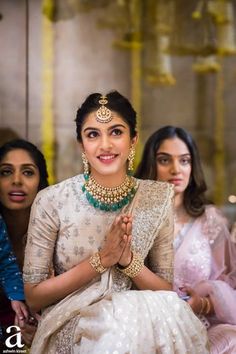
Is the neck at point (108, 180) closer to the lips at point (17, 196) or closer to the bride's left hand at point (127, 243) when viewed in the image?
the bride's left hand at point (127, 243)

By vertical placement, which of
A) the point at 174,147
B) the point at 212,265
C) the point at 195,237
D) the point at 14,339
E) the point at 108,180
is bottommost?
the point at 14,339

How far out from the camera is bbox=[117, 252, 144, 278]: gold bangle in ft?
6.00

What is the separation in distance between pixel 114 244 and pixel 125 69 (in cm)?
97

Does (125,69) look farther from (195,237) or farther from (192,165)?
(195,237)

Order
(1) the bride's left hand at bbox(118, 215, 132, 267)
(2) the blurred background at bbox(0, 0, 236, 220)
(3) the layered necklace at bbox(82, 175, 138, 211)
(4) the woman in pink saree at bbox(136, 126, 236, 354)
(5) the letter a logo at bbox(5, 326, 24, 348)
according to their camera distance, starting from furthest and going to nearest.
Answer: (2) the blurred background at bbox(0, 0, 236, 220)
(4) the woman in pink saree at bbox(136, 126, 236, 354)
(5) the letter a logo at bbox(5, 326, 24, 348)
(3) the layered necklace at bbox(82, 175, 138, 211)
(1) the bride's left hand at bbox(118, 215, 132, 267)

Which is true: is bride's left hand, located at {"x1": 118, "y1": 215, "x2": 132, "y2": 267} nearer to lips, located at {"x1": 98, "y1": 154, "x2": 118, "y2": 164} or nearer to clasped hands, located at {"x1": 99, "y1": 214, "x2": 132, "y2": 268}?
clasped hands, located at {"x1": 99, "y1": 214, "x2": 132, "y2": 268}

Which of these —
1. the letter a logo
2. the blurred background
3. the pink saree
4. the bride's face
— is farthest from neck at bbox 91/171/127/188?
the letter a logo

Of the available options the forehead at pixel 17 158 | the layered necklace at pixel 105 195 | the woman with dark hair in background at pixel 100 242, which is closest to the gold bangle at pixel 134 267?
the woman with dark hair in background at pixel 100 242

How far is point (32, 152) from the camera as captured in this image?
2.08m

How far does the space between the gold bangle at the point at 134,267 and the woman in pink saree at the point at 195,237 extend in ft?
1.15

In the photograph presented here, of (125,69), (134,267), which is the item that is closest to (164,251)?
(134,267)

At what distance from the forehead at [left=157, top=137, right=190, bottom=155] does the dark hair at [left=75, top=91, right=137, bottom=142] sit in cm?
28

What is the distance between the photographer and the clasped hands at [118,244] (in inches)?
69.2

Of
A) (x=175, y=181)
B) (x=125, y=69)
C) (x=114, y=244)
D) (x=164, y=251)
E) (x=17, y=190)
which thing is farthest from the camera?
(x=125, y=69)
